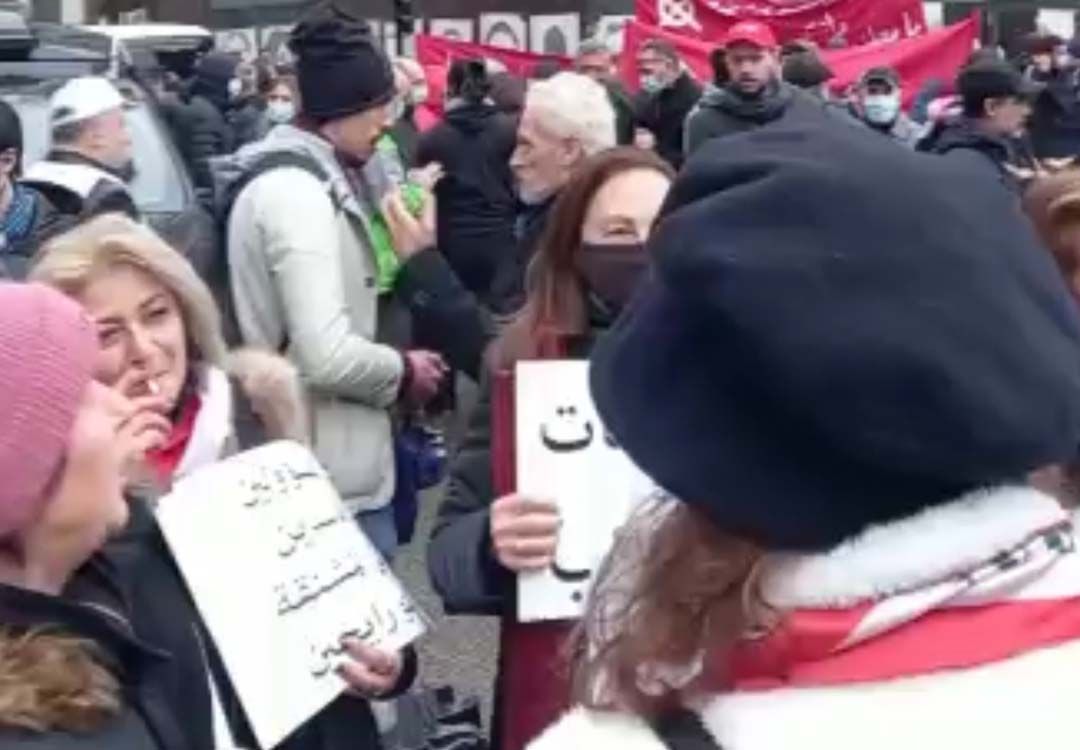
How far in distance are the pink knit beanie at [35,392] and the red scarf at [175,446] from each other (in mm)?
716

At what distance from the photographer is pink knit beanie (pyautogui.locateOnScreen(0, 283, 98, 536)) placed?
2.31 m

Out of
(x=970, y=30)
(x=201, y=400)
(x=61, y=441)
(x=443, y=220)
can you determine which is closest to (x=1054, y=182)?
(x=201, y=400)

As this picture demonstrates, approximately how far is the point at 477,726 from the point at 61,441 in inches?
66.2

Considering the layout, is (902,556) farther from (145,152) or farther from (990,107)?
(990,107)

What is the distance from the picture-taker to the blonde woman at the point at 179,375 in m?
3.18

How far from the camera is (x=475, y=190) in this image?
410 inches

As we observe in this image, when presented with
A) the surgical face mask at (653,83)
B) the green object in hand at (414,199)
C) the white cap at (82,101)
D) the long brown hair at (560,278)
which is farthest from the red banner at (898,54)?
the long brown hair at (560,278)

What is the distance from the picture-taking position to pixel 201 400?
331 cm

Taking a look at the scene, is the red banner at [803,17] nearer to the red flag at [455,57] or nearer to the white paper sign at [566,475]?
the red flag at [455,57]

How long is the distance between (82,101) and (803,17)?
373 inches

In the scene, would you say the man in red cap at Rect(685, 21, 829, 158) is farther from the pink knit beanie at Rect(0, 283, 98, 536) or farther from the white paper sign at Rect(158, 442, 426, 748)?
the pink knit beanie at Rect(0, 283, 98, 536)

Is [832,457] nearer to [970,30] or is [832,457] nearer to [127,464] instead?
[127,464]

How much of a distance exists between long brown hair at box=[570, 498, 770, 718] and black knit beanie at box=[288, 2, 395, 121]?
3.75 meters

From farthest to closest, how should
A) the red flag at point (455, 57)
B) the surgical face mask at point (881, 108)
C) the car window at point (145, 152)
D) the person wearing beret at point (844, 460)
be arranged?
the red flag at point (455, 57) → the surgical face mask at point (881, 108) → the car window at point (145, 152) → the person wearing beret at point (844, 460)
